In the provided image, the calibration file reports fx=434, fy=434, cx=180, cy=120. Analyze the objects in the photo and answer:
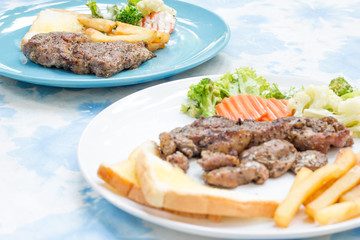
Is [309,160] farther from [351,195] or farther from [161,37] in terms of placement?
[161,37]

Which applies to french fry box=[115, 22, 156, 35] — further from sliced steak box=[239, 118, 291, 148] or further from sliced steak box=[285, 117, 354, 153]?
sliced steak box=[285, 117, 354, 153]

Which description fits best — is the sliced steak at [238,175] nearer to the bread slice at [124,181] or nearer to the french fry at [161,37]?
the bread slice at [124,181]

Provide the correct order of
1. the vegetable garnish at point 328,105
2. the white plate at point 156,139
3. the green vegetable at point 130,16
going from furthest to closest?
the green vegetable at point 130,16
the vegetable garnish at point 328,105
the white plate at point 156,139

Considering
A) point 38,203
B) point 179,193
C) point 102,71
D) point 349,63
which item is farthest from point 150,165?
point 349,63

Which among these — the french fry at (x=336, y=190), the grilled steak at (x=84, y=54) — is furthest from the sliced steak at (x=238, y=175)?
the grilled steak at (x=84, y=54)

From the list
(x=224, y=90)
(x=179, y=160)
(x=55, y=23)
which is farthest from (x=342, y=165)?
(x=55, y=23)

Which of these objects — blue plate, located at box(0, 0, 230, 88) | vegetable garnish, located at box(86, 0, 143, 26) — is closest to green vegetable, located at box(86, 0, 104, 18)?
vegetable garnish, located at box(86, 0, 143, 26)
